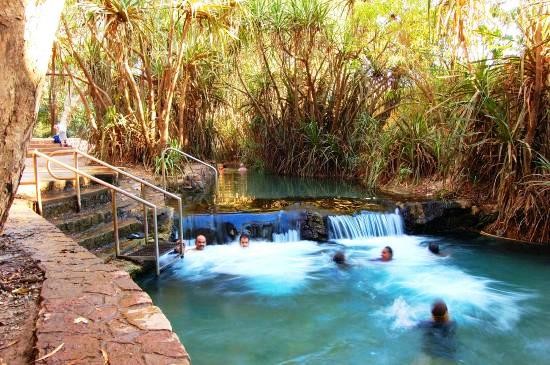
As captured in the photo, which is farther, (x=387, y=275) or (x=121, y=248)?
(x=387, y=275)

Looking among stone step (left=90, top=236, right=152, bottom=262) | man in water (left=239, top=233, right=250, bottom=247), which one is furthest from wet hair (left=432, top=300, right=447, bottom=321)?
stone step (left=90, top=236, right=152, bottom=262)

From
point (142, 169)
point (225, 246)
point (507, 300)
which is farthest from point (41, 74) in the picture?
point (142, 169)

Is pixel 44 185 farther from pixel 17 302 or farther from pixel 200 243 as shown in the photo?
pixel 17 302

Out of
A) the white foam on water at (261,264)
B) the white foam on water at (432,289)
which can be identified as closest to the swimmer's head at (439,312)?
the white foam on water at (432,289)

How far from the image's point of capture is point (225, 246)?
26.5 ft

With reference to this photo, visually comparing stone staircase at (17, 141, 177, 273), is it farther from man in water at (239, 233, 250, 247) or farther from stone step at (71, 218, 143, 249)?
man in water at (239, 233, 250, 247)

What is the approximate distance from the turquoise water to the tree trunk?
3.15 meters

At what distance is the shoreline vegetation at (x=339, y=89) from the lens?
7496mm

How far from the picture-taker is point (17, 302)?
313 centimetres

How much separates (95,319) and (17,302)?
0.72 m

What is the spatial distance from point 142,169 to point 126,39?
2.93 meters

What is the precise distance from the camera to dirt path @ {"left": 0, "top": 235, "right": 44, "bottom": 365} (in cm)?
249

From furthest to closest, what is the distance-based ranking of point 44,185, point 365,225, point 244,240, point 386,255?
1. point 365,225
2. point 244,240
3. point 386,255
4. point 44,185

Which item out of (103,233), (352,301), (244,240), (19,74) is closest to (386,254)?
(352,301)
